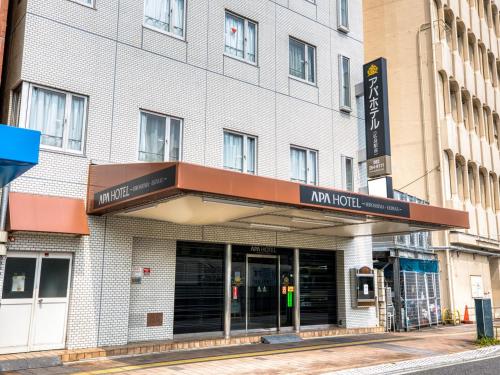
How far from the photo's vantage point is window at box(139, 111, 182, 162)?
13328mm

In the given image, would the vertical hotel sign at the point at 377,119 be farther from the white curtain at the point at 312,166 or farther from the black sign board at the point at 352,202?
the black sign board at the point at 352,202

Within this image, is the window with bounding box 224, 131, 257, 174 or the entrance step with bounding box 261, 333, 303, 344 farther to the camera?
the window with bounding box 224, 131, 257, 174

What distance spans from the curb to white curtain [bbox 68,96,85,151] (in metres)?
7.64

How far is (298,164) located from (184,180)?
857cm

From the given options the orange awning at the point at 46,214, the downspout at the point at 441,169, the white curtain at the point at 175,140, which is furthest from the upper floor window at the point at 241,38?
the downspout at the point at 441,169

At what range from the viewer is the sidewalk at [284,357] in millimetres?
10188

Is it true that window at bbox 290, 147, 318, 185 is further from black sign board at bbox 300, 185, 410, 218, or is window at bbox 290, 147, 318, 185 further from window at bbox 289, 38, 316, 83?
black sign board at bbox 300, 185, 410, 218

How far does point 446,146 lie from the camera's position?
25359 mm

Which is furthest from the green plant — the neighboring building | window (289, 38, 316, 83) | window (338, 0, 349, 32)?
window (338, 0, 349, 32)

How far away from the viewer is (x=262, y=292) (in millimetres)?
15672

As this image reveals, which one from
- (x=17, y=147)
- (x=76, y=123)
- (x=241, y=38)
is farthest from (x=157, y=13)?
(x=17, y=147)

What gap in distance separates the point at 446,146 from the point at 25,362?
21.6m

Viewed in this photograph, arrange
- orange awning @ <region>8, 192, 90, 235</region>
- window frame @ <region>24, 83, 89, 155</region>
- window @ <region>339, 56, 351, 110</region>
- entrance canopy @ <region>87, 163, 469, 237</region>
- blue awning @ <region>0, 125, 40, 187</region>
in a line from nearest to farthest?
1. blue awning @ <region>0, 125, 40, 187</region>
2. entrance canopy @ <region>87, 163, 469, 237</region>
3. orange awning @ <region>8, 192, 90, 235</region>
4. window frame @ <region>24, 83, 89, 155</region>
5. window @ <region>339, 56, 351, 110</region>

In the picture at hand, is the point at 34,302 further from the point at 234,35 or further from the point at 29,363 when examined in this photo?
the point at 234,35
